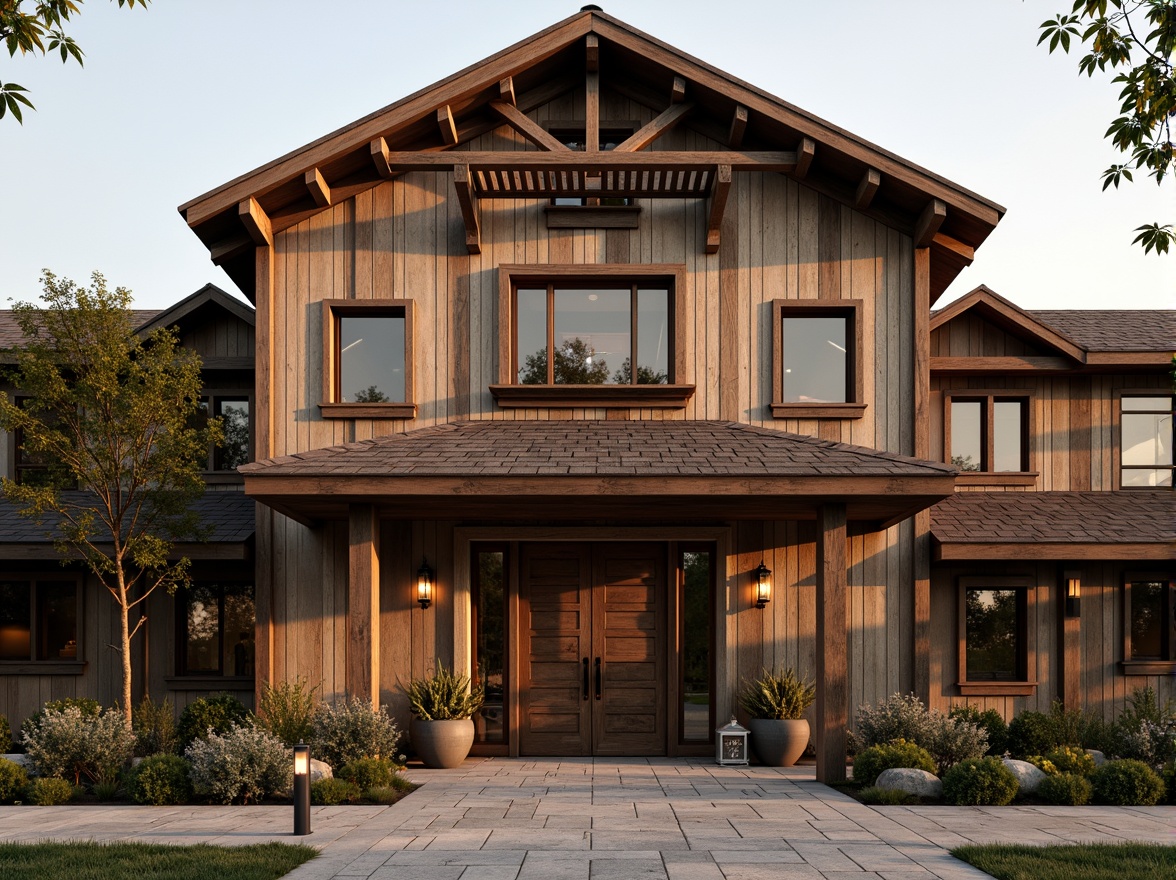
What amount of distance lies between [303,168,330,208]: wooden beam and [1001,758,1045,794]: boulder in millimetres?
10083

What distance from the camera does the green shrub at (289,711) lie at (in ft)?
36.2

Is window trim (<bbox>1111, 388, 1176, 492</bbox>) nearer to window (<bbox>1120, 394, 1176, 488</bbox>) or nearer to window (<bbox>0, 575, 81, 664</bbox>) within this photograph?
window (<bbox>1120, 394, 1176, 488</bbox>)

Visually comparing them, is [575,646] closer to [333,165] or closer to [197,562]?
[197,562]

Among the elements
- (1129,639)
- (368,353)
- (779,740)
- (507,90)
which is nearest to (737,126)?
(507,90)

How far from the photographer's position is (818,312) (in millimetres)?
13336

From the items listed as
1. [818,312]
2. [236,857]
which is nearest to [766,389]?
[818,312]

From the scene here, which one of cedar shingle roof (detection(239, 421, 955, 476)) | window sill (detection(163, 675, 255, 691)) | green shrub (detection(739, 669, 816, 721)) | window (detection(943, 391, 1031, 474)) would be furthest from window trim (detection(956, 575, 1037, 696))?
window sill (detection(163, 675, 255, 691))

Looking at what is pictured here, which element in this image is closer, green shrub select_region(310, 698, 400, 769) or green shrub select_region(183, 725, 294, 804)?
green shrub select_region(183, 725, 294, 804)

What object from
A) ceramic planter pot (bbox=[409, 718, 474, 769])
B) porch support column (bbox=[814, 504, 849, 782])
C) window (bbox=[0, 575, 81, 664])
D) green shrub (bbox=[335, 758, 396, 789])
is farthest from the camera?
window (bbox=[0, 575, 81, 664])

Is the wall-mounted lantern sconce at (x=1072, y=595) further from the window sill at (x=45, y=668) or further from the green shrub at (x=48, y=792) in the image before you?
the window sill at (x=45, y=668)

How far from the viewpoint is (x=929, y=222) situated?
12633 millimetres

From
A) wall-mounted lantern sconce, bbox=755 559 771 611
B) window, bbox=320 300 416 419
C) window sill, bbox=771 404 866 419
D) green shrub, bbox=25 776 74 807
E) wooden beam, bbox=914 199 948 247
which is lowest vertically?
green shrub, bbox=25 776 74 807

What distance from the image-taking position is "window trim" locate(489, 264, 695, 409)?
1305 centimetres

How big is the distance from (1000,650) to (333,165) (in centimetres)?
1083
